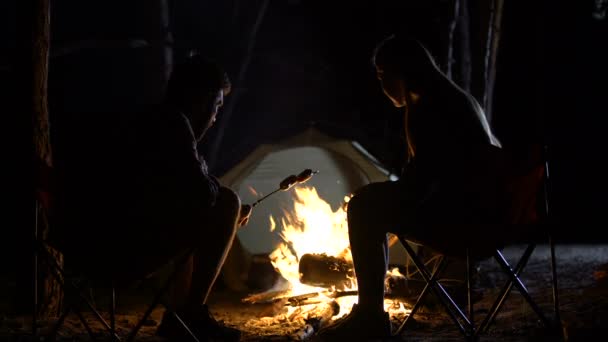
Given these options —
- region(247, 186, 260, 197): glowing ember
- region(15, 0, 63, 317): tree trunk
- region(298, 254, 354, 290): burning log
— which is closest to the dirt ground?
region(15, 0, 63, 317): tree trunk

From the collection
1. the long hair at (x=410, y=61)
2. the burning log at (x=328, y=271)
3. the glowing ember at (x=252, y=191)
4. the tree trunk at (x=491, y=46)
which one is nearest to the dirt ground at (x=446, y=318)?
the burning log at (x=328, y=271)

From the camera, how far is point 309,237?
18.0 ft

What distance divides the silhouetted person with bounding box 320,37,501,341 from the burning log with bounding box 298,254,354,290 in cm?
139

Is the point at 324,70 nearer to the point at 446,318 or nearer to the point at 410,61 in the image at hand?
the point at 446,318

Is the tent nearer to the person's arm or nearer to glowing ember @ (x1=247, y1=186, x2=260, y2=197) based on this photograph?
glowing ember @ (x1=247, y1=186, x2=260, y2=197)

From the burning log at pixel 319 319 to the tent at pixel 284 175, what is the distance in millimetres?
1704

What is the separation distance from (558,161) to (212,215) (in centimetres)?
1089

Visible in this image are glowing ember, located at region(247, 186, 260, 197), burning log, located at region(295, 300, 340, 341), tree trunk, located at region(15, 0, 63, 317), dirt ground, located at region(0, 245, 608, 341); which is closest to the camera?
dirt ground, located at region(0, 245, 608, 341)

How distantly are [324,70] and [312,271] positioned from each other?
9.15 metres

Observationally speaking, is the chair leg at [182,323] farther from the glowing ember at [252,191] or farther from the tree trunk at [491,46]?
the tree trunk at [491,46]

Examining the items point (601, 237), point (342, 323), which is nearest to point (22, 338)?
point (342, 323)

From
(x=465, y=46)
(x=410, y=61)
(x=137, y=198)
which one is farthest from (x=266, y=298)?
(x=465, y=46)

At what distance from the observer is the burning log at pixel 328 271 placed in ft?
15.5

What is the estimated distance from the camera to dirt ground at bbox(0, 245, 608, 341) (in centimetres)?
324
